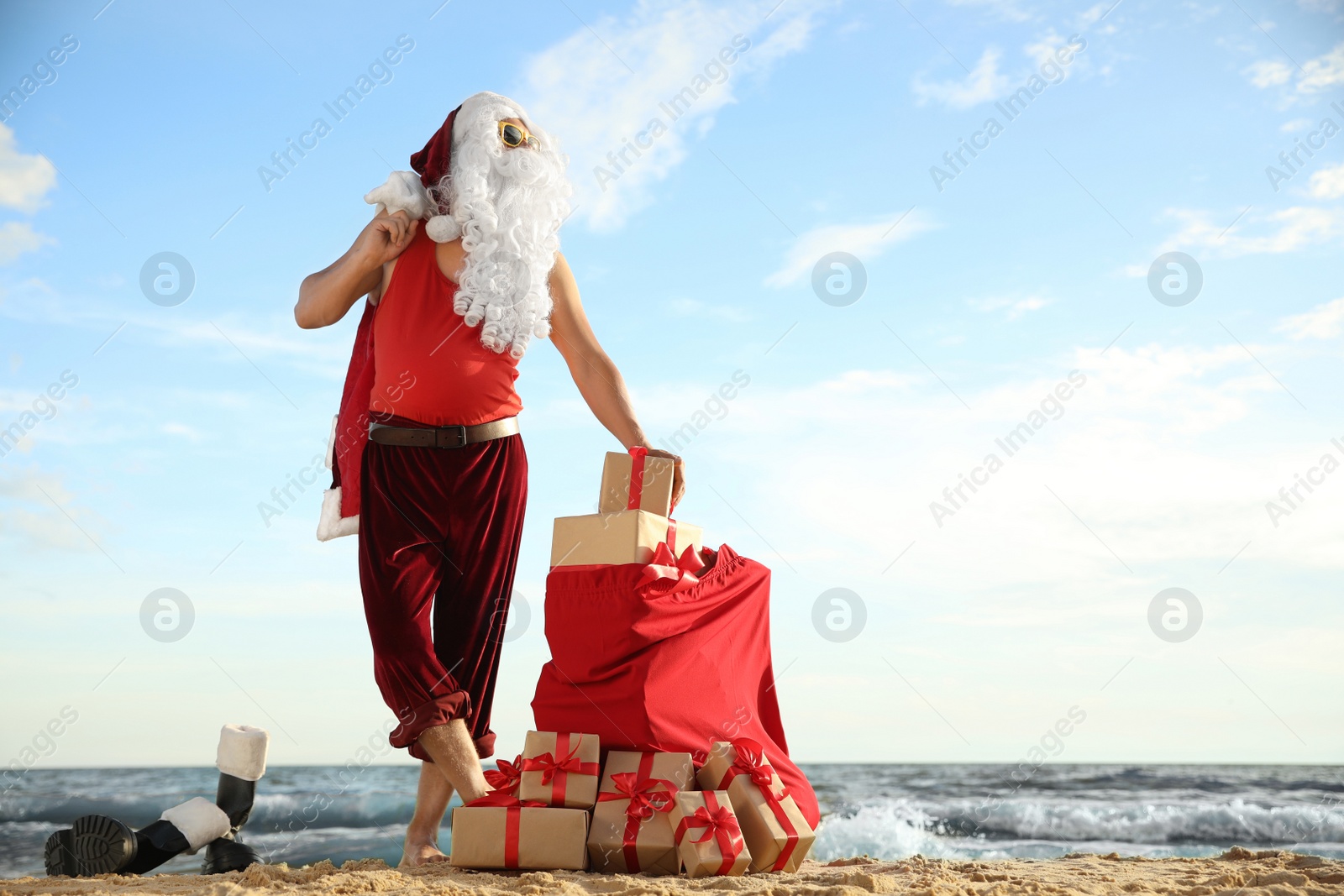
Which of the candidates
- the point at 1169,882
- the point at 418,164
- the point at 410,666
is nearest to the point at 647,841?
the point at 410,666

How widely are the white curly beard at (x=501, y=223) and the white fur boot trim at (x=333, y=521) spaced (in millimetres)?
804

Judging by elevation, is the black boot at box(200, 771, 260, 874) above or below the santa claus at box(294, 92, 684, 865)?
below

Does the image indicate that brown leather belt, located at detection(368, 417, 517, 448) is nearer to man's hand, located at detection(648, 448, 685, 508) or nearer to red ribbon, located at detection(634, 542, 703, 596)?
man's hand, located at detection(648, 448, 685, 508)

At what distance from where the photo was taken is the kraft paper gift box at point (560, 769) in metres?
2.67

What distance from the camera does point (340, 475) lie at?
10.9 ft

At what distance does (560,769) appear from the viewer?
270 cm

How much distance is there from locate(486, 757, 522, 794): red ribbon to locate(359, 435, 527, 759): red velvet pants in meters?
0.24

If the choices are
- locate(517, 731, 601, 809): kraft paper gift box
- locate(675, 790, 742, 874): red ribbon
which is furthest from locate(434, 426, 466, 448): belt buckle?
locate(675, 790, 742, 874): red ribbon

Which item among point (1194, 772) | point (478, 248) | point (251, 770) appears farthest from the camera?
point (1194, 772)

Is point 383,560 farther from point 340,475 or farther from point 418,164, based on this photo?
point 418,164

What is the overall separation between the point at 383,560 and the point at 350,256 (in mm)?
1026

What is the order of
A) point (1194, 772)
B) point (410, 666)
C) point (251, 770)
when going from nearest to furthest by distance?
point (410, 666) < point (251, 770) < point (1194, 772)

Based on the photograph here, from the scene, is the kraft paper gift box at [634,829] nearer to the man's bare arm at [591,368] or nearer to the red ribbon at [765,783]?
the red ribbon at [765,783]

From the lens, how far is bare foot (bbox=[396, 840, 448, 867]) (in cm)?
295
